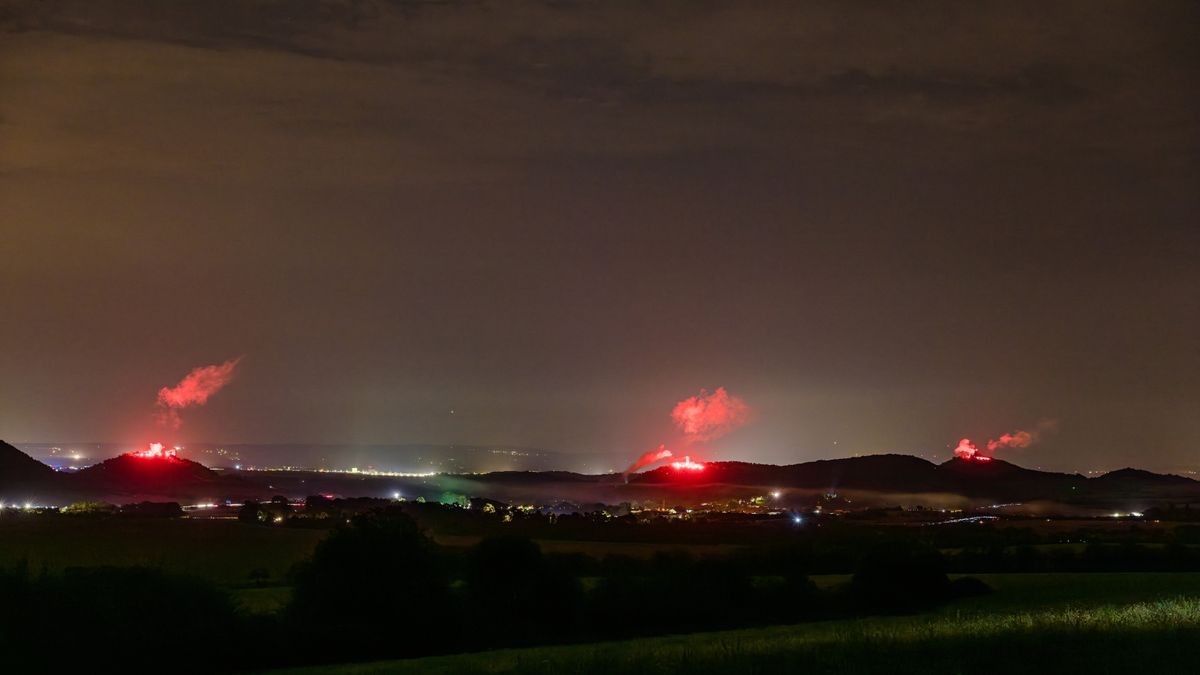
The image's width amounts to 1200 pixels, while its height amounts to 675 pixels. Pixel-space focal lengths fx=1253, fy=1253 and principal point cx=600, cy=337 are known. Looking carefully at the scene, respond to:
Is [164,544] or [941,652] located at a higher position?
[164,544]

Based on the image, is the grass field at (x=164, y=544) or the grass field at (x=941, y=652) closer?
the grass field at (x=941, y=652)

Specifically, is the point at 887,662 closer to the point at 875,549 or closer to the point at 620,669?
the point at 620,669

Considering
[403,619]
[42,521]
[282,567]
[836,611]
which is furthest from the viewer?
[42,521]

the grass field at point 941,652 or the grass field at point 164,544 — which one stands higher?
the grass field at point 164,544

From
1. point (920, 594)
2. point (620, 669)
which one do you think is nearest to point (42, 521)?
point (920, 594)

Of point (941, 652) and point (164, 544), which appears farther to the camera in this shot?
point (164, 544)

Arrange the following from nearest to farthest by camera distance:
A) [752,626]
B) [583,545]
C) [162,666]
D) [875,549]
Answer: [162,666] → [752,626] → [875,549] → [583,545]

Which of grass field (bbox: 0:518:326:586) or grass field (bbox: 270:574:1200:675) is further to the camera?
grass field (bbox: 0:518:326:586)

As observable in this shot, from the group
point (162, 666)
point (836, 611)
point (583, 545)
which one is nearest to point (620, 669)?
point (162, 666)

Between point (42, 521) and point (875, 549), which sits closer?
point (875, 549)

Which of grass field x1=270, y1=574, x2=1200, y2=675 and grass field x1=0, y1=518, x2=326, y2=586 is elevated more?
grass field x1=0, y1=518, x2=326, y2=586
